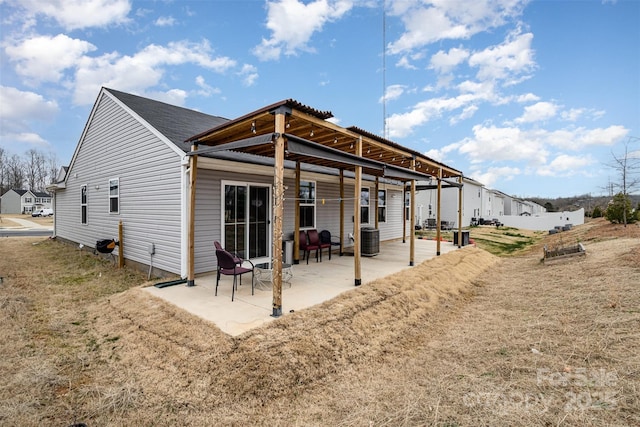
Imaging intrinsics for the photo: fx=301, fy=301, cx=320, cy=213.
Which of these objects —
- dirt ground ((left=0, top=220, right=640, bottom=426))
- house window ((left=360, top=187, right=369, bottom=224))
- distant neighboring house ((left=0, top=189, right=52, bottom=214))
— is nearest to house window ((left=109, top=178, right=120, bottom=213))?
dirt ground ((left=0, top=220, right=640, bottom=426))

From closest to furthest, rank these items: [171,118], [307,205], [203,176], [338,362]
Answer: [338,362]
[203,176]
[171,118]
[307,205]

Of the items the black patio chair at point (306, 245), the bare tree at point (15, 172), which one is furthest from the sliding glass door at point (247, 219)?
the bare tree at point (15, 172)

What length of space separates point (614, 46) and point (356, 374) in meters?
13.6

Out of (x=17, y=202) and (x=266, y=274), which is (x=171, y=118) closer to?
(x=266, y=274)

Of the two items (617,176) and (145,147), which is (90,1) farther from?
(617,176)

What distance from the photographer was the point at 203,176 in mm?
6688

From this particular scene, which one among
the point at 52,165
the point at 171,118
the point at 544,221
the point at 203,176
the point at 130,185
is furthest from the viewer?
the point at 52,165

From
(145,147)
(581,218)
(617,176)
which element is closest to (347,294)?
(145,147)

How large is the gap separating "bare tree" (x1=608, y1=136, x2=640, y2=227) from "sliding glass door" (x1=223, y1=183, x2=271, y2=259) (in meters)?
20.2

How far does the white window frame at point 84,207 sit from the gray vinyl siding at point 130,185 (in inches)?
6.9

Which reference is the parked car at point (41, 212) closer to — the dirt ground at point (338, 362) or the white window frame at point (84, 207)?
the white window frame at point (84, 207)

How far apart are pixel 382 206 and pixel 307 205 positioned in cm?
491

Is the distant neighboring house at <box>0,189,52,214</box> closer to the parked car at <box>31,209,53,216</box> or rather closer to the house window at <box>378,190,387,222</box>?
the parked car at <box>31,209,53,216</box>

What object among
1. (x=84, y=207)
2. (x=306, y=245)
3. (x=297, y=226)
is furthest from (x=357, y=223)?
(x=84, y=207)
